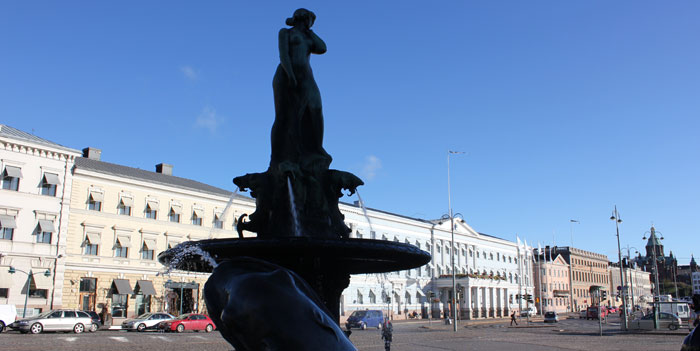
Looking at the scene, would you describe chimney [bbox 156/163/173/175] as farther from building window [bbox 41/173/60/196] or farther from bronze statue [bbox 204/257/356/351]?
bronze statue [bbox 204/257/356/351]

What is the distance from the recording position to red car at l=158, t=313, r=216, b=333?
33281 millimetres

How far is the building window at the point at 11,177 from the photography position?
37.7 meters

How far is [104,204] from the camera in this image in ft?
139

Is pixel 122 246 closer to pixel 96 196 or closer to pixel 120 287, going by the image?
pixel 120 287

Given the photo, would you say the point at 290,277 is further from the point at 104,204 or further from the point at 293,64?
the point at 104,204

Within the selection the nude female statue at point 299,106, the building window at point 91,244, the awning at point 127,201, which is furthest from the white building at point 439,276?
the nude female statue at point 299,106

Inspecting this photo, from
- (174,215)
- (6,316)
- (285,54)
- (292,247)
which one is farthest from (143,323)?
(292,247)

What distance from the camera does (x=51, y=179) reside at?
39.5 metres

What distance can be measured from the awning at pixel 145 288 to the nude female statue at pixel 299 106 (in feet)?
128

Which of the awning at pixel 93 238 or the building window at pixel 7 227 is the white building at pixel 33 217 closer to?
the building window at pixel 7 227

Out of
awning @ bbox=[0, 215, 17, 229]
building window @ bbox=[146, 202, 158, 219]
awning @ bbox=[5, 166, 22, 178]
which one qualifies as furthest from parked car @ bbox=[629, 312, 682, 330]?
awning @ bbox=[5, 166, 22, 178]

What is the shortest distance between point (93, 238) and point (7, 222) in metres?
5.84

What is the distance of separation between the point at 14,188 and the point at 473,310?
54.4 meters

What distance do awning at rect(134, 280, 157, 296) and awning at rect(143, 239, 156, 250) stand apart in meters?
2.75
